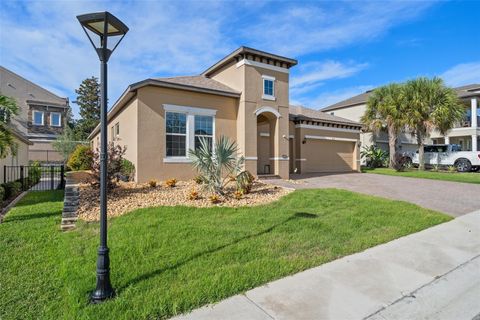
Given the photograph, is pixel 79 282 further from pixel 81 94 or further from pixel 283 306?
pixel 81 94

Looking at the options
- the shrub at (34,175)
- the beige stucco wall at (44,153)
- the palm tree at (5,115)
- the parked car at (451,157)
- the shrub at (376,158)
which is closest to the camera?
the palm tree at (5,115)

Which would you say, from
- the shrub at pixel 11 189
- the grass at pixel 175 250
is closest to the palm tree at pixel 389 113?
the grass at pixel 175 250

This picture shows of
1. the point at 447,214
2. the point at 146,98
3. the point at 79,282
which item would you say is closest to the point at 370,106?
the point at 447,214

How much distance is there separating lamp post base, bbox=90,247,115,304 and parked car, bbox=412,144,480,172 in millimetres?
25616

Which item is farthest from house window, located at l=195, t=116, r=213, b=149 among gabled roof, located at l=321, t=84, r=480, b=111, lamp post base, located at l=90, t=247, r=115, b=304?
gabled roof, located at l=321, t=84, r=480, b=111

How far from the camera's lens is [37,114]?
3091cm

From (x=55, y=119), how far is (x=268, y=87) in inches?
1099

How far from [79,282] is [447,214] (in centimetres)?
940

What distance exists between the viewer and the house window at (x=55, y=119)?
3162 centimetres

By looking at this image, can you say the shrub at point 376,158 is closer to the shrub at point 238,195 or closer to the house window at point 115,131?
the shrub at point 238,195

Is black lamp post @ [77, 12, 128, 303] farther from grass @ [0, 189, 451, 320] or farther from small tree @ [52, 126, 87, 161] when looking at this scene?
small tree @ [52, 126, 87, 161]

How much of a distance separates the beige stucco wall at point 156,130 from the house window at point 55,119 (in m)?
25.7

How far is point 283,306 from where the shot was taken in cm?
357

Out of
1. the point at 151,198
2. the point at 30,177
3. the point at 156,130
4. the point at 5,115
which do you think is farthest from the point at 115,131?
the point at 151,198
